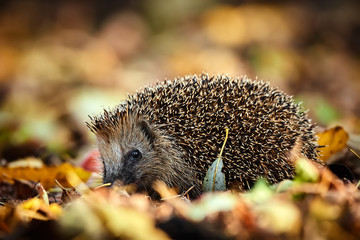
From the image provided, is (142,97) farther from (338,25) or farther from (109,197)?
(338,25)

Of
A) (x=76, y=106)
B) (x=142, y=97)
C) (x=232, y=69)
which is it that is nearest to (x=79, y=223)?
(x=142, y=97)

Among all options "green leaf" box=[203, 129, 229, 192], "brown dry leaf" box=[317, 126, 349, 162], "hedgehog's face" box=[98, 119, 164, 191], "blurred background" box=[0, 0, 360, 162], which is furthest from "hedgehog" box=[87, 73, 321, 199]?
"blurred background" box=[0, 0, 360, 162]

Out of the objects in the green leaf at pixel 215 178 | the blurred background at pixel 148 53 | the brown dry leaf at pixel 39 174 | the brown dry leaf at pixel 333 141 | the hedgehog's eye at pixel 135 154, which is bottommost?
the green leaf at pixel 215 178

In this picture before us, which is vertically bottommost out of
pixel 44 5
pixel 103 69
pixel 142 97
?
pixel 142 97

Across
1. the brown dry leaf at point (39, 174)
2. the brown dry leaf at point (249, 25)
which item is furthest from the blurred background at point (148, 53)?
the brown dry leaf at point (39, 174)

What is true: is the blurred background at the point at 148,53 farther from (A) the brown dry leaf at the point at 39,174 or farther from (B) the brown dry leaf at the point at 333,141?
(B) the brown dry leaf at the point at 333,141

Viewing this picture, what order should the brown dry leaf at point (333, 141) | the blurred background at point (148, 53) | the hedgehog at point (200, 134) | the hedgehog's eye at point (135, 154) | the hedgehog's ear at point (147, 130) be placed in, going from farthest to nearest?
1. the blurred background at point (148, 53)
2. the brown dry leaf at point (333, 141)
3. the hedgehog's eye at point (135, 154)
4. the hedgehog's ear at point (147, 130)
5. the hedgehog at point (200, 134)

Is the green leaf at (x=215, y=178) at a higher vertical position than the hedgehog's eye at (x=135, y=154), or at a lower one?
lower

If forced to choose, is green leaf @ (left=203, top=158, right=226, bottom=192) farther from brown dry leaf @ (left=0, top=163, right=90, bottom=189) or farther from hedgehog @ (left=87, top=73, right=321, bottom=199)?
brown dry leaf @ (left=0, top=163, right=90, bottom=189)
